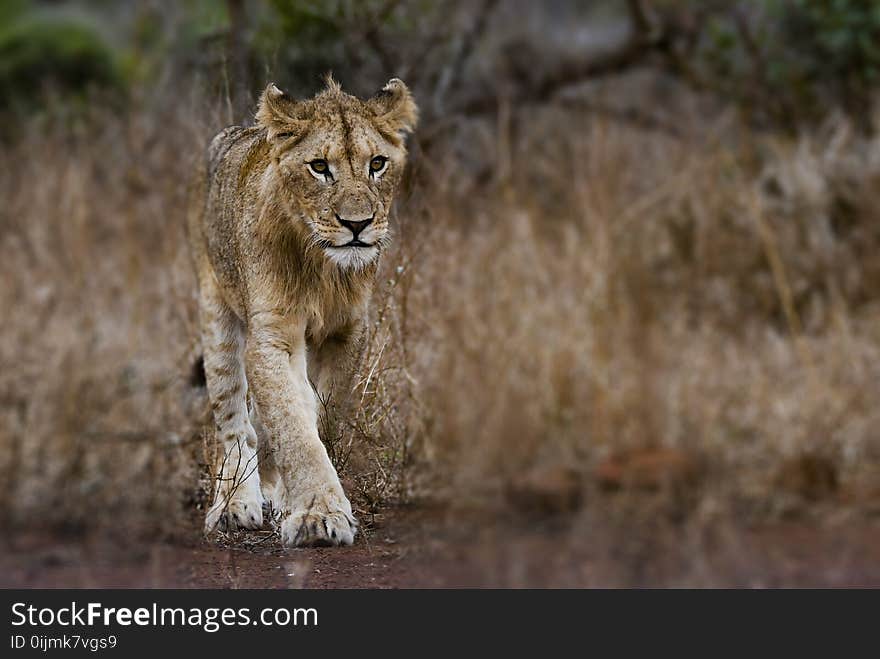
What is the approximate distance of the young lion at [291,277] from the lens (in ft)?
11.2

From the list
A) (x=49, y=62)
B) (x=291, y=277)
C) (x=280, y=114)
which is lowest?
(x=291, y=277)

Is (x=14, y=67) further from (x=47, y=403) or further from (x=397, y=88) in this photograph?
(x=397, y=88)

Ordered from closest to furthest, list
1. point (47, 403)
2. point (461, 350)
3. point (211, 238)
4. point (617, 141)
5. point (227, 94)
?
point (227, 94) < point (211, 238) < point (47, 403) < point (461, 350) < point (617, 141)

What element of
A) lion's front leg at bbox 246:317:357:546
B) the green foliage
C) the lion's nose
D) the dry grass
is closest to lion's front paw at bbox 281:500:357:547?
lion's front leg at bbox 246:317:357:546

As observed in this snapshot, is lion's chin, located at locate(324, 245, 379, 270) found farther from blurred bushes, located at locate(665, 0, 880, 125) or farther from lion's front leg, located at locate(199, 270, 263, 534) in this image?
blurred bushes, located at locate(665, 0, 880, 125)

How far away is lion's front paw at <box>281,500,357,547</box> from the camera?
3.31 m

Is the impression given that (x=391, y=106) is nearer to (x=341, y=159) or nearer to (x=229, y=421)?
(x=341, y=159)

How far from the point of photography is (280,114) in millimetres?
3508

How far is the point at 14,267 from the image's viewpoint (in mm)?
6930

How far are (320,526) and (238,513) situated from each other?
60 centimetres

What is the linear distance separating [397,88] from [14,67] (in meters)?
8.05

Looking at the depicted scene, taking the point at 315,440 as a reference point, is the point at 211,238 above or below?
above

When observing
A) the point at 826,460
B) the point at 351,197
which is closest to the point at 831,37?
the point at 826,460

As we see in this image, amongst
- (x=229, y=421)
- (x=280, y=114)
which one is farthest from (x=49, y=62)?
(x=280, y=114)
